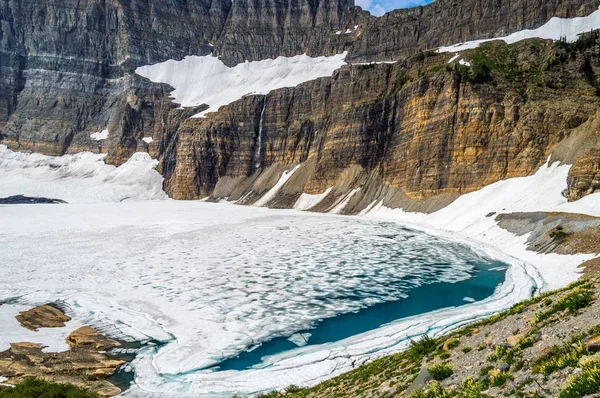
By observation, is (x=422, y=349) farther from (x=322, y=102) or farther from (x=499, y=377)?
(x=322, y=102)

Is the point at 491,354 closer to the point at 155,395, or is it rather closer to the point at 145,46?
the point at 155,395

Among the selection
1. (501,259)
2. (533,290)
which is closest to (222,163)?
(501,259)

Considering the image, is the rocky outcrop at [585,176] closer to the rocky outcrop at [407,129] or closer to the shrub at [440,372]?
the rocky outcrop at [407,129]

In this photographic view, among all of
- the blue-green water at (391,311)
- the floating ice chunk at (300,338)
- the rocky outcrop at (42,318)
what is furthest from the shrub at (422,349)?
the rocky outcrop at (42,318)

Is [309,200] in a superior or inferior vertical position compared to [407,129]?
inferior

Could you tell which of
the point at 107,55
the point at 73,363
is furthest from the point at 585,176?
the point at 107,55
